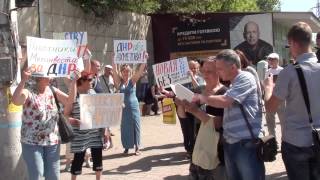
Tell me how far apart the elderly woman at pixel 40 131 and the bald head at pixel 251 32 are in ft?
57.9

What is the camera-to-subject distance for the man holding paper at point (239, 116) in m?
5.08

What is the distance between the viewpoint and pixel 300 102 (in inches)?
186

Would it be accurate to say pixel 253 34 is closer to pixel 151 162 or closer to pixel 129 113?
pixel 129 113

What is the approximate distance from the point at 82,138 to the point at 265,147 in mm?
3008

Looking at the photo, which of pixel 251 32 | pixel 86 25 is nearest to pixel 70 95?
pixel 86 25

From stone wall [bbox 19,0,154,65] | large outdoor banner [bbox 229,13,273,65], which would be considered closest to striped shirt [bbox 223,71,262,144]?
stone wall [bbox 19,0,154,65]

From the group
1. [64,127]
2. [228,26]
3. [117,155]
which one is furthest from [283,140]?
[228,26]

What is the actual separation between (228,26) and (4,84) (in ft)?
55.9

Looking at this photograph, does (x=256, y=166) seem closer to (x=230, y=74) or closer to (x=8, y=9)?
(x=230, y=74)

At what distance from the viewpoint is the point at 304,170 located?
15.6 feet

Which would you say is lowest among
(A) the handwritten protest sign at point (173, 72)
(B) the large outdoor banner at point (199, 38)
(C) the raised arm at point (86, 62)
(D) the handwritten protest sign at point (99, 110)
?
(D) the handwritten protest sign at point (99, 110)

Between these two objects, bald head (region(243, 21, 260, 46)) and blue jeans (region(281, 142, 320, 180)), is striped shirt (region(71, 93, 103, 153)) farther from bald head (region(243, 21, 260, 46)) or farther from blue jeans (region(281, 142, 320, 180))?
bald head (region(243, 21, 260, 46))

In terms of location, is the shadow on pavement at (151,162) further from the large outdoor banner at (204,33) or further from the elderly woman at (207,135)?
the large outdoor banner at (204,33)

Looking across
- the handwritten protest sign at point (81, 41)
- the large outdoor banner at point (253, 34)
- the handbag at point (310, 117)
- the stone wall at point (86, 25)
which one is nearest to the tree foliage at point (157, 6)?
the stone wall at point (86, 25)
